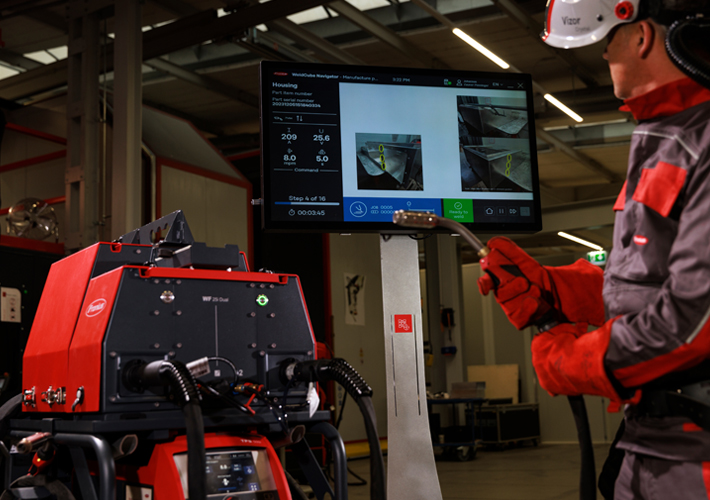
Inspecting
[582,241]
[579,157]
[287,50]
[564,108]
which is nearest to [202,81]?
[287,50]

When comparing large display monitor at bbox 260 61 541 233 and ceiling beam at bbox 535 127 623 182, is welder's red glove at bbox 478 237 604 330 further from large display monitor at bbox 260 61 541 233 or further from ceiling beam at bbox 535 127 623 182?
ceiling beam at bbox 535 127 623 182

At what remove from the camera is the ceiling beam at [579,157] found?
9.84 meters

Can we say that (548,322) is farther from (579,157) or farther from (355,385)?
(579,157)

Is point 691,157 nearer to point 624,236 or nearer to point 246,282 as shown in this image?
point 624,236

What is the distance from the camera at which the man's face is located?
1225 millimetres

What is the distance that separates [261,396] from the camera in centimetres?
165

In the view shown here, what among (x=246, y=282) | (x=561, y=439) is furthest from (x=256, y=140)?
(x=246, y=282)

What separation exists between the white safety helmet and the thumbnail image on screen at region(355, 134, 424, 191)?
3.13ft

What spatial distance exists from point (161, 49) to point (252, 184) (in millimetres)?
1556

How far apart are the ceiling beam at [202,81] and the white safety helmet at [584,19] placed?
7.13 m

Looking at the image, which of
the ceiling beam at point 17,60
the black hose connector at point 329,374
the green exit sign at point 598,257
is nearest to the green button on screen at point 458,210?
the black hose connector at point 329,374

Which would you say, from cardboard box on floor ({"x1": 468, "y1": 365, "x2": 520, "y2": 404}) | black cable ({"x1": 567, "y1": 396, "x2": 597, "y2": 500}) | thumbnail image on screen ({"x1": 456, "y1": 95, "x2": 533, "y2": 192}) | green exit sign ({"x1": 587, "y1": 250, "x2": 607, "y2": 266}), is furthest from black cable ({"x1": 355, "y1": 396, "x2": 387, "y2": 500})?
cardboard box on floor ({"x1": 468, "y1": 365, "x2": 520, "y2": 404})

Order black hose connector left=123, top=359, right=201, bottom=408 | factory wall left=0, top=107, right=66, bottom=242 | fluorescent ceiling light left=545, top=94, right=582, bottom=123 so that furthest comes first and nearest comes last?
fluorescent ceiling light left=545, top=94, right=582, bottom=123 → factory wall left=0, top=107, right=66, bottom=242 → black hose connector left=123, top=359, right=201, bottom=408

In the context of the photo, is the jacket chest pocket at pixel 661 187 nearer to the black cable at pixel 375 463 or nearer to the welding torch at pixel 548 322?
the welding torch at pixel 548 322
